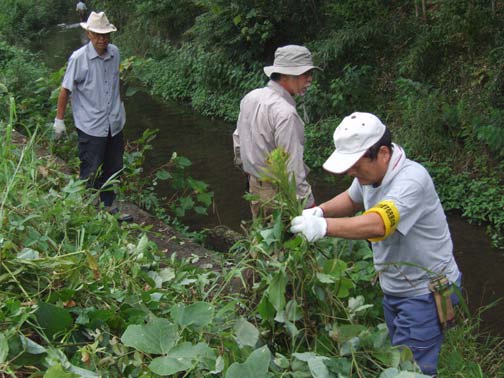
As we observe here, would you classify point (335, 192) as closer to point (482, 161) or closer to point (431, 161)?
point (431, 161)

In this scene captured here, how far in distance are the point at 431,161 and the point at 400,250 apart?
5954 millimetres

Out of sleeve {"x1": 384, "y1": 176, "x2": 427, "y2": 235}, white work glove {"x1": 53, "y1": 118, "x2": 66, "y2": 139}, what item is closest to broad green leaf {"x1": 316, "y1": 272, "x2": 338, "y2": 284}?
sleeve {"x1": 384, "y1": 176, "x2": 427, "y2": 235}

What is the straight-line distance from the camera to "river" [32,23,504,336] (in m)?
6.29

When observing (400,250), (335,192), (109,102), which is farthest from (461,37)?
(400,250)

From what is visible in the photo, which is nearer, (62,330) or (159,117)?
(62,330)

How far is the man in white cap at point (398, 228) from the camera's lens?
8.71 ft

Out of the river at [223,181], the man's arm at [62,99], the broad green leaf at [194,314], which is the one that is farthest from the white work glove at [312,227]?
the man's arm at [62,99]

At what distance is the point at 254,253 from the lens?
2.78m

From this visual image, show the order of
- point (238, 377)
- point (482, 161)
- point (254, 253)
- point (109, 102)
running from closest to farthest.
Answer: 1. point (238, 377)
2. point (254, 253)
3. point (109, 102)
4. point (482, 161)

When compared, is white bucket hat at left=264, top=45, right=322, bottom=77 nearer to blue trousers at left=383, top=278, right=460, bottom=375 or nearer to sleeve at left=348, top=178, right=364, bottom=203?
sleeve at left=348, top=178, right=364, bottom=203

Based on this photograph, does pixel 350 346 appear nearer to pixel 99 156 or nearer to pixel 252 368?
pixel 252 368

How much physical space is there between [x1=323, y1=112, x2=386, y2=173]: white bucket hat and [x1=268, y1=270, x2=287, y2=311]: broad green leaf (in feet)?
1.61

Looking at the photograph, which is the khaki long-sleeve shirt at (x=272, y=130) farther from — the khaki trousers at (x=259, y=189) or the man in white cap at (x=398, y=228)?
the man in white cap at (x=398, y=228)

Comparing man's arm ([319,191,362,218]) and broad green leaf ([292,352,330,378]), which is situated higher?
man's arm ([319,191,362,218])
